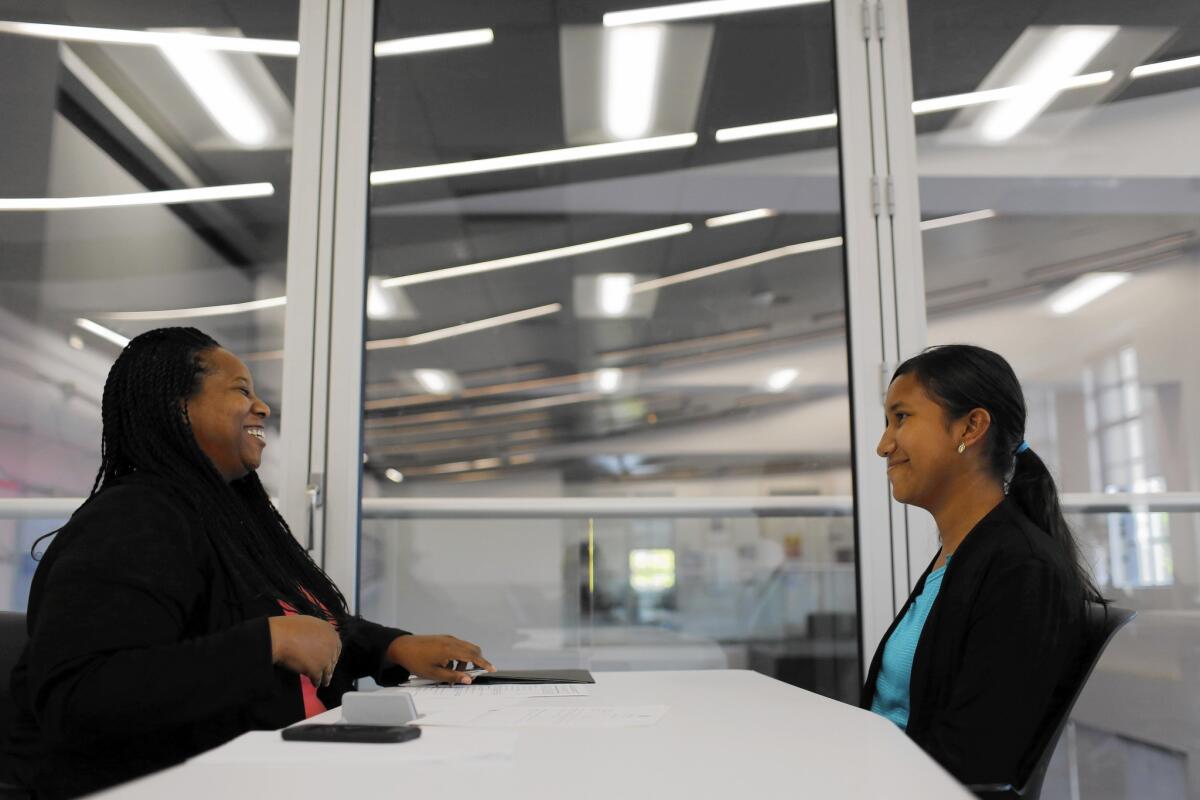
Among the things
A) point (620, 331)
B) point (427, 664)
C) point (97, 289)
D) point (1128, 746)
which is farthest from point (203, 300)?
point (1128, 746)

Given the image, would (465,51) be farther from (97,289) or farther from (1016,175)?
(1016,175)

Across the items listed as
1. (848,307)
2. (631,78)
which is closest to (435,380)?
(631,78)

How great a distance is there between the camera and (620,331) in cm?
304

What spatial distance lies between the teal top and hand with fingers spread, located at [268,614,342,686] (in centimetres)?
102

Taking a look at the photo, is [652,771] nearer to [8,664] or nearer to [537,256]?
[8,664]

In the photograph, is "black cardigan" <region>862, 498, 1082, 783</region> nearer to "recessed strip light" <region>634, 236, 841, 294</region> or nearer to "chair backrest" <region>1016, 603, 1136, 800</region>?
"chair backrest" <region>1016, 603, 1136, 800</region>

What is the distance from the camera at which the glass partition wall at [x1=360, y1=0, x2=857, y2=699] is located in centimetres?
299

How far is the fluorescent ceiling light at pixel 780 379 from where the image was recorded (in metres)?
3.05

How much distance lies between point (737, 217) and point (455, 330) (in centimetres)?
86

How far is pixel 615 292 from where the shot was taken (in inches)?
121

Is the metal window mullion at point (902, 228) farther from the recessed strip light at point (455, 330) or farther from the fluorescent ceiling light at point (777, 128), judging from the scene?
the recessed strip light at point (455, 330)

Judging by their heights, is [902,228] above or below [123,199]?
below

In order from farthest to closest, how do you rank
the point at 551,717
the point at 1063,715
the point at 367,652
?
1. the point at 367,652
2. the point at 1063,715
3. the point at 551,717

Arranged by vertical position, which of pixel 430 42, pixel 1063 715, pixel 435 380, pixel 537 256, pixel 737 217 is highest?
pixel 430 42
